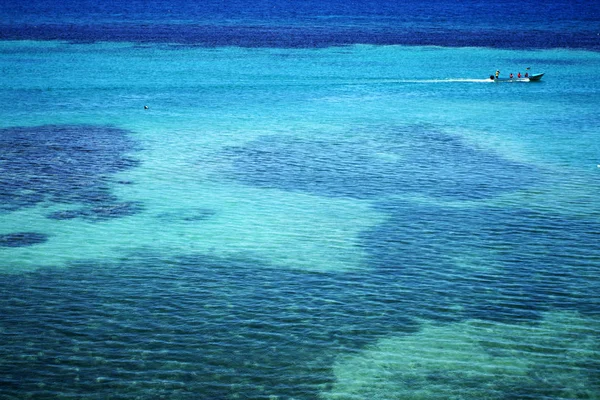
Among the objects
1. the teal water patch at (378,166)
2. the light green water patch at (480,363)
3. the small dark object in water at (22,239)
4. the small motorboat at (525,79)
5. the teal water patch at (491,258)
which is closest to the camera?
the light green water patch at (480,363)

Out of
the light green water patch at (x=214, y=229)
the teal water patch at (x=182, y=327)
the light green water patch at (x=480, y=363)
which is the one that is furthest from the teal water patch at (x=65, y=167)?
the light green water patch at (x=480, y=363)

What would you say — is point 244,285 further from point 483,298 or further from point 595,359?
point 595,359

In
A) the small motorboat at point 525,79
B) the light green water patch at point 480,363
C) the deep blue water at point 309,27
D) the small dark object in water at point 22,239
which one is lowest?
the light green water patch at point 480,363

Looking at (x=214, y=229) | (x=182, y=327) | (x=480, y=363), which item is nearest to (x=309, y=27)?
(x=214, y=229)

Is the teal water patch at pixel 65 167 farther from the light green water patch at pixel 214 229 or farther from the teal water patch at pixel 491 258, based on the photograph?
the teal water patch at pixel 491 258

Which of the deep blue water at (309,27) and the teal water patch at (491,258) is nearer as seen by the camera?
the teal water patch at (491,258)

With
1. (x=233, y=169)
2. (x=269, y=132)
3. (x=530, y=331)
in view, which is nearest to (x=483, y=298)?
(x=530, y=331)

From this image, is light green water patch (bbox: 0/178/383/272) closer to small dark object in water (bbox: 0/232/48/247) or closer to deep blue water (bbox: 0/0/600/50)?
small dark object in water (bbox: 0/232/48/247)
